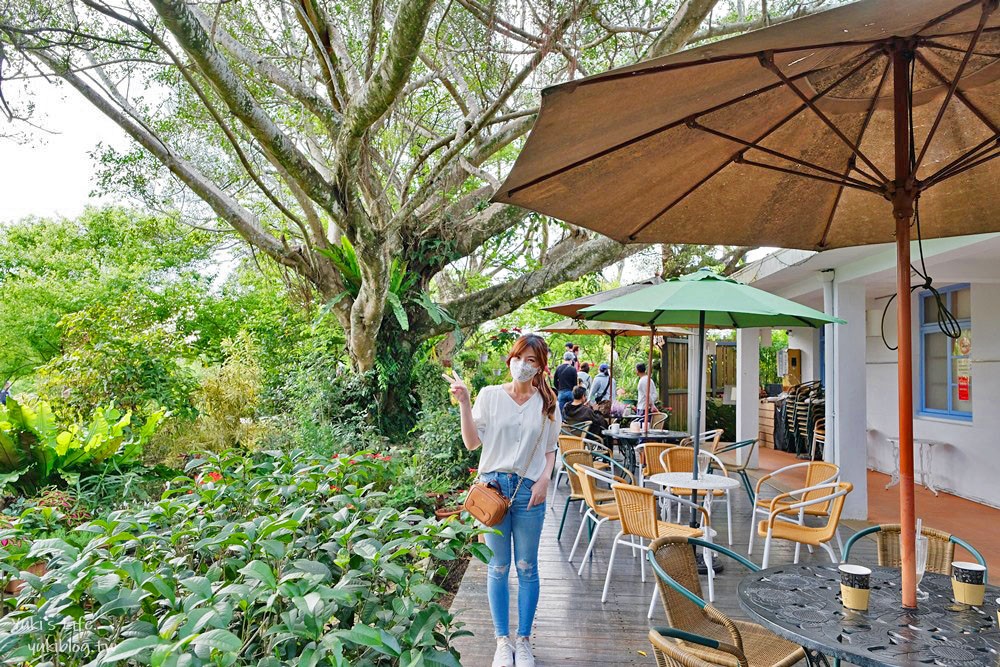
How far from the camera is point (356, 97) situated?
6.06 m

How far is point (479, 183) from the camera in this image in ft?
38.5

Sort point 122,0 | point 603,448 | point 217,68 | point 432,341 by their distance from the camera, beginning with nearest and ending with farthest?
point 217,68 → point 122,0 → point 603,448 → point 432,341

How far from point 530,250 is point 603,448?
800cm

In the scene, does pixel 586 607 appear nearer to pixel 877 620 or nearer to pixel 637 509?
pixel 637 509

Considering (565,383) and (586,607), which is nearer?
(586,607)

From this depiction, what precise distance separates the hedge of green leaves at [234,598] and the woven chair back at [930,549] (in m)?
2.07

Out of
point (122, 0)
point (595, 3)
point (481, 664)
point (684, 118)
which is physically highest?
point (595, 3)

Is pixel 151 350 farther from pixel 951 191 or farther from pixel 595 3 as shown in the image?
pixel 951 191

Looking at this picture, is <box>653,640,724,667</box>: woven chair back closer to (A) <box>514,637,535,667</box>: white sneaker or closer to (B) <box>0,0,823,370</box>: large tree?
(A) <box>514,637,535,667</box>: white sneaker

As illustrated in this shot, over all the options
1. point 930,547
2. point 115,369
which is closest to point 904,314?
point 930,547

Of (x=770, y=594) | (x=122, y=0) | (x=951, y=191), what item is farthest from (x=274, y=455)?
(x=122, y=0)

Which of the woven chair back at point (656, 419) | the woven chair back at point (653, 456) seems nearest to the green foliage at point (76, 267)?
the woven chair back at point (656, 419)

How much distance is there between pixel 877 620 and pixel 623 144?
1.82m

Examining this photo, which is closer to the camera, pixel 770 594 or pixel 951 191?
pixel 770 594
